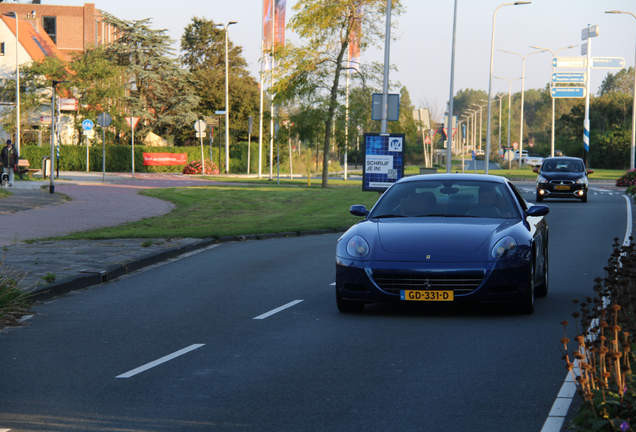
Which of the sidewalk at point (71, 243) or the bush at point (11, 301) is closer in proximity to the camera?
the bush at point (11, 301)

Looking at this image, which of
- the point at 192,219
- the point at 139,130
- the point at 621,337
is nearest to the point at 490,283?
the point at 621,337

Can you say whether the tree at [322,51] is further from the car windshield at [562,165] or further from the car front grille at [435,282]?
the car front grille at [435,282]

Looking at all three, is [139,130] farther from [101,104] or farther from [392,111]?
[392,111]

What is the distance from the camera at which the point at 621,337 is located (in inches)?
183

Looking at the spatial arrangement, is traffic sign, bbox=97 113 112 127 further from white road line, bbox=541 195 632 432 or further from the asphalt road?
white road line, bbox=541 195 632 432

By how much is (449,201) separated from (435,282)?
5.10ft

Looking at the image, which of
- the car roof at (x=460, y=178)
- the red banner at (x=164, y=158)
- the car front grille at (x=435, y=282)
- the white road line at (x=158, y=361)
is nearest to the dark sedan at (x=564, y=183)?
the car roof at (x=460, y=178)

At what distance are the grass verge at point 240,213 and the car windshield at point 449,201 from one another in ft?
24.2

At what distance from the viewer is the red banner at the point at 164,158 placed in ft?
191

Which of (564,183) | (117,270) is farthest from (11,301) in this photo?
(564,183)

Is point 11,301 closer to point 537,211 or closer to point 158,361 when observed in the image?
point 158,361

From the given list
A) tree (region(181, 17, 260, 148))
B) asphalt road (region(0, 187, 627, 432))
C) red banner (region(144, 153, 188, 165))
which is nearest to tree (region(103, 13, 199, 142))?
tree (region(181, 17, 260, 148))

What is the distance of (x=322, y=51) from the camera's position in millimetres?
36156

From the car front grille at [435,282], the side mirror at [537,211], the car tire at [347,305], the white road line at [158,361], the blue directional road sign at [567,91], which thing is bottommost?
the white road line at [158,361]
